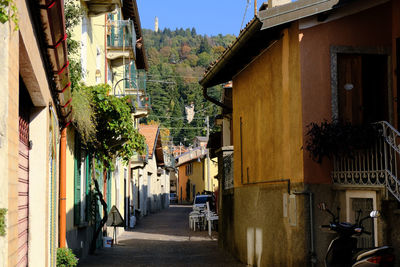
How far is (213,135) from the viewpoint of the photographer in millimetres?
28062

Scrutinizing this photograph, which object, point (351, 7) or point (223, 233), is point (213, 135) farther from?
point (351, 7)

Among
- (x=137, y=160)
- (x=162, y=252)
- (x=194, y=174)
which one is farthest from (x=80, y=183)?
(x=194, y=174)

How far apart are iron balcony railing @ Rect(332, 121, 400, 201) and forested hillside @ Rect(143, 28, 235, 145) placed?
75.8 m

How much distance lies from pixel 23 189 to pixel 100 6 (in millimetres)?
11997

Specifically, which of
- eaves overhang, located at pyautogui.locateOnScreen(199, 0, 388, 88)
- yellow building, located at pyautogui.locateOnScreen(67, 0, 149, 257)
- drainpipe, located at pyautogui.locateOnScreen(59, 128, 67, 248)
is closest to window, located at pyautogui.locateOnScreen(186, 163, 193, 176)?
yellow building, located at pyautogui.locateOnScreen(67, 0, 149, 257)

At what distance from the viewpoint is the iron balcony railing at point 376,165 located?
9.05m

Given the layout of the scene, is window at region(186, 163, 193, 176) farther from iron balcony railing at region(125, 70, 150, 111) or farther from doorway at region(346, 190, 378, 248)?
doorway at region(346, 190, 378, 248)

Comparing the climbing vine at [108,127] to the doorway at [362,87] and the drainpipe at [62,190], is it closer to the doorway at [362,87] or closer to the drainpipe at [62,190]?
the drainpipe at [62,190]

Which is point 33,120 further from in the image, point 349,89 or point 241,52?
point 241,52

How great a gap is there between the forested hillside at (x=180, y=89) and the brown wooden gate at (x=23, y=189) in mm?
78176

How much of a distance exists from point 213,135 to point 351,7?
57.6 ft

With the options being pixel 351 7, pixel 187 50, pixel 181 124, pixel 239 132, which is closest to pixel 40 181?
pixel 351 7

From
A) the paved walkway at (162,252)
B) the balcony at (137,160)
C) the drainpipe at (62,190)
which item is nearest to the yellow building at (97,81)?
the paved walkway at (162,252)

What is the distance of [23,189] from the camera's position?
7.56 m
